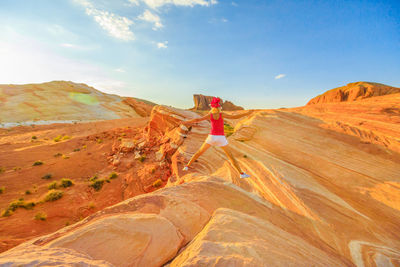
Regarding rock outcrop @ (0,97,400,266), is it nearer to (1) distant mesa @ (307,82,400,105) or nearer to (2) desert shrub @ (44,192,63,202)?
(2) desert shrub @ (44,192,63,202)

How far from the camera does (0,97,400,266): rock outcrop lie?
183cm

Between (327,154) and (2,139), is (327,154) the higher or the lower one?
the higher one

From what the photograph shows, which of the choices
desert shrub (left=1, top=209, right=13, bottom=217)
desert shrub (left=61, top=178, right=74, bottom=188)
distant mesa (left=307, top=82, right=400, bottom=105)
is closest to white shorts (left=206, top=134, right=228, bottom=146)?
desert shrub (left=1, top=209, right=13, bottom=217)

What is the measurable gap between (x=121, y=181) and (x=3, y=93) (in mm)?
52638

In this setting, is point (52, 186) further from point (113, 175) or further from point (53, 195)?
point (113, 175)

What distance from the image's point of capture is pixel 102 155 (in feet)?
34.4

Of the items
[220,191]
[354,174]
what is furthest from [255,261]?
[354,174]

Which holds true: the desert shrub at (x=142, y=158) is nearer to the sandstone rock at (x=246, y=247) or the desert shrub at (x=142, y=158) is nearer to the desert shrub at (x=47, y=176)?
the desert shrub at (x=47, y=176)

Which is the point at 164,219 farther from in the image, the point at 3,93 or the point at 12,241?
the point at 3,93

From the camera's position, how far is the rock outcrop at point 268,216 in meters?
1.83

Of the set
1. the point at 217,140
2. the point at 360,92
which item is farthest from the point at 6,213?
the point at 360,92

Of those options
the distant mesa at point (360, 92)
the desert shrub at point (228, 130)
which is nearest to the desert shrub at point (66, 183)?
the desert shrub at point (228, 130)

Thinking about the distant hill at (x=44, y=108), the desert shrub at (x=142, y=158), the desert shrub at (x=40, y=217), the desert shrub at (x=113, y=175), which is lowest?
the desert shrub at (x=40, y=217)

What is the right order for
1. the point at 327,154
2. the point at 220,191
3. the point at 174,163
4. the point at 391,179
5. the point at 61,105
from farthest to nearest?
the point at 61,105, the point at 174,163, the point at 327,154, the point at 391,179, the point at 220,191
